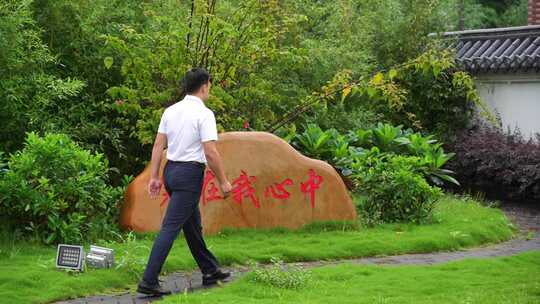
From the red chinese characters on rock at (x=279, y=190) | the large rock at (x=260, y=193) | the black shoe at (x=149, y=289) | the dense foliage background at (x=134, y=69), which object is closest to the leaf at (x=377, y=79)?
the dense foliage background at (x=134, y=69)

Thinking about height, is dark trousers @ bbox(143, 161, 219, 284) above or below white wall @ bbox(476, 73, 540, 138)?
below

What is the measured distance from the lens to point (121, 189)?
10.1m

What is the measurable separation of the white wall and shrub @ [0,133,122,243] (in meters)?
9.28

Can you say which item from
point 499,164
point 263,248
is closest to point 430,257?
point 263,248

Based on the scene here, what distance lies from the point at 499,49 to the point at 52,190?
1016cm

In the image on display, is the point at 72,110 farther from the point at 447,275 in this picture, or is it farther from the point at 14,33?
the point at 447,275

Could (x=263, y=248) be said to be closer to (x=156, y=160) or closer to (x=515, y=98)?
(x=156, y=160)

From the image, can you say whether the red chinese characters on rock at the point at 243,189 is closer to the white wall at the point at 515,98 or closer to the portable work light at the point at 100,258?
the portable work light at the point at 100,258

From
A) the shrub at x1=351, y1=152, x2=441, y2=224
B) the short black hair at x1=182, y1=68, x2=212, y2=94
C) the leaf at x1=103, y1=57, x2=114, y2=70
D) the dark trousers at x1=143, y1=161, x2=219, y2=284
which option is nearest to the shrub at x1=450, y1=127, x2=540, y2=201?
the shrub at x1=351, y1=152, x2=441, y2=224

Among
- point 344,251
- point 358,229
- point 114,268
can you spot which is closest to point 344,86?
point 358,229

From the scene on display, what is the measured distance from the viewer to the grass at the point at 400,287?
721cm

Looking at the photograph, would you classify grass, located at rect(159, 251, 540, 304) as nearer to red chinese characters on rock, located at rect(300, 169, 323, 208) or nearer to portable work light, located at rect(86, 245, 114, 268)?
portable work light, located at rect(86, 245, 114, 268)

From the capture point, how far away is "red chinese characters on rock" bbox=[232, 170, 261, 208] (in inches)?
400

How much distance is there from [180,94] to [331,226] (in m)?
2.30
